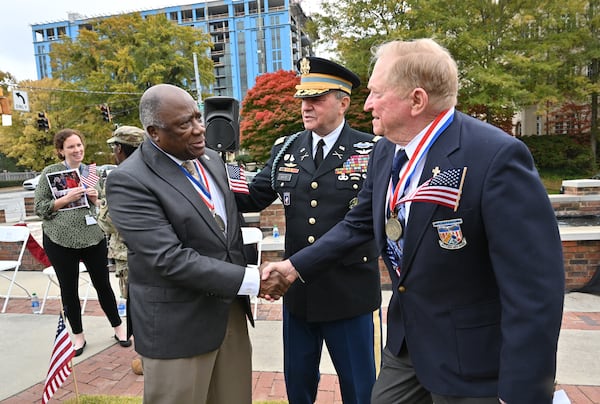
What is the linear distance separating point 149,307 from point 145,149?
0.75 metres

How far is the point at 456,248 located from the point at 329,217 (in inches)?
46.2

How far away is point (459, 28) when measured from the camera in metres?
15.8

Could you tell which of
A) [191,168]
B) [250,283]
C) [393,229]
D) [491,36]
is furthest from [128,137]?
[491,36]

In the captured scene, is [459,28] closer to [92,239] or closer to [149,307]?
[92,239]

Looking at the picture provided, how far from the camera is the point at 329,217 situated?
264 centimetres

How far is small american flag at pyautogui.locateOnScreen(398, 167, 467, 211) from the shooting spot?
1.49 m

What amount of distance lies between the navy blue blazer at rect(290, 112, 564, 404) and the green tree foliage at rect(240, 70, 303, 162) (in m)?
18.1

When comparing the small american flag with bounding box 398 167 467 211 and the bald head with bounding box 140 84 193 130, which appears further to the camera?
the bald head with bounding box 140 84 193 130

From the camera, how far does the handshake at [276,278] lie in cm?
232

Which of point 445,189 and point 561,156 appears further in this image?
point 561,156

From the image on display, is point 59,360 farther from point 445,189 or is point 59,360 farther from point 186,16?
point 186,16

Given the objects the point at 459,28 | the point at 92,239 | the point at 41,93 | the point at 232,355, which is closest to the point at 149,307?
the point at 232,355

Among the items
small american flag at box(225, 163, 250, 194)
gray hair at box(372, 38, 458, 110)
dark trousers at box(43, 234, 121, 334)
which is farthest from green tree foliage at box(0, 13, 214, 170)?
gray hair at box(372, 38, 458, 110)

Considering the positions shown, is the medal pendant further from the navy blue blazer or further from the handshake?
the handshake
